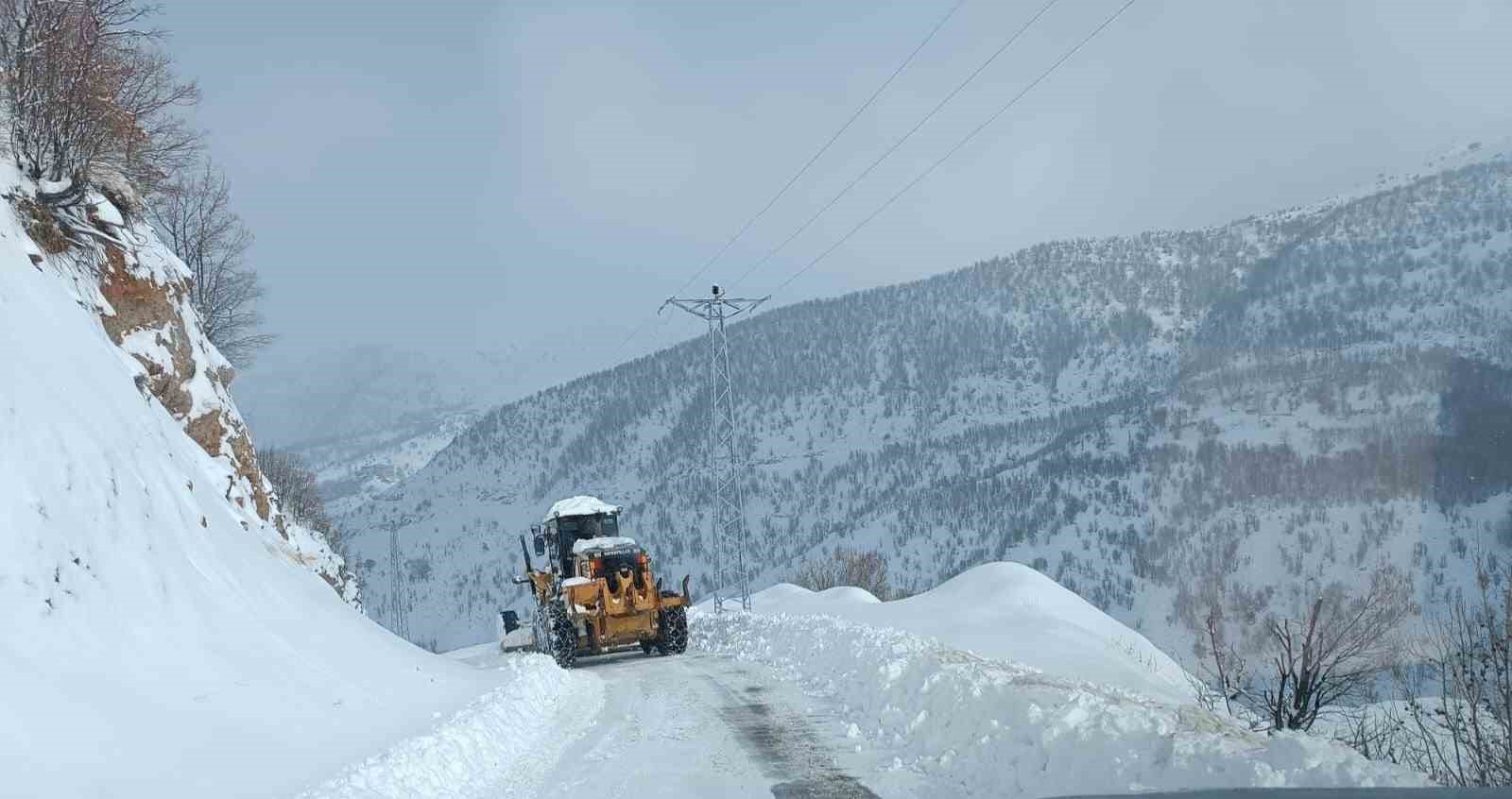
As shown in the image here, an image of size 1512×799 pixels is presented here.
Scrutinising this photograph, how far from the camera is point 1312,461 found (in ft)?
342

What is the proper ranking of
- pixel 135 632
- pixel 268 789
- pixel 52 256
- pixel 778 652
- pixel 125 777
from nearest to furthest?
pixel 125 777 < pixel 268 789 < pixel 135 632 < pixel 52 256 < pixel 778 652

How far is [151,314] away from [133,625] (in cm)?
1356

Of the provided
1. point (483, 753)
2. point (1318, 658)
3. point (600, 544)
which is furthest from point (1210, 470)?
point (483, 753)

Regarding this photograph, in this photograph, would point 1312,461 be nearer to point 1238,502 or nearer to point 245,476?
point 1238,502

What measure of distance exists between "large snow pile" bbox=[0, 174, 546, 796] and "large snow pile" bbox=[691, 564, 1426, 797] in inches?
206

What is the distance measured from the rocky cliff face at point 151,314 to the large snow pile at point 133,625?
224cm

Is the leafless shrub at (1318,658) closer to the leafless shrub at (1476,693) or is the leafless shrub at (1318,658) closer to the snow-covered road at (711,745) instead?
the leafless shrub at (1476,693)

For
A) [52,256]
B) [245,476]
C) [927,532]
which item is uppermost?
[52,256]

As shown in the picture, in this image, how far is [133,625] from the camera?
382 inches

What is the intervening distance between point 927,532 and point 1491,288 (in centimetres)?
9427

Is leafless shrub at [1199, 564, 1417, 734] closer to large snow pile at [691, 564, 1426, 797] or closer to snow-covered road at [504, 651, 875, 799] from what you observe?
large snow pile at [691, 564, 1426, 797]

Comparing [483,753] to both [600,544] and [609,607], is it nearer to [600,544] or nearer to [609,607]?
[609,607]

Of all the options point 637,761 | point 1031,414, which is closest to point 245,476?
point 637,761

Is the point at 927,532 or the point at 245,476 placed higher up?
the point at 245,476
